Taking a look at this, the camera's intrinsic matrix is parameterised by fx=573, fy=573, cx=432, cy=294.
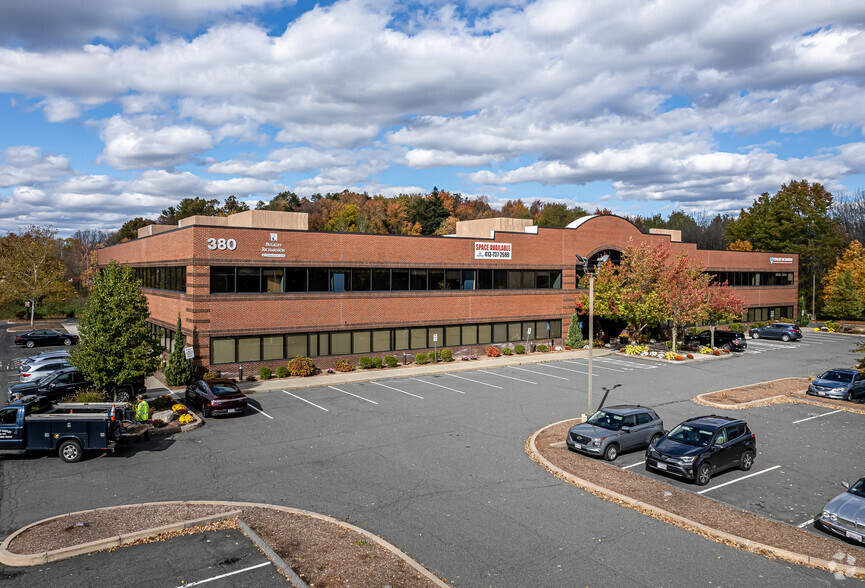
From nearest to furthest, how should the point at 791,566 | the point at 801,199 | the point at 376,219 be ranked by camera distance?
the point at 791,566 < the point at 801,199 < the point at 376,219

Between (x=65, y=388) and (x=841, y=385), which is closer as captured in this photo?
(x=65, y=388)

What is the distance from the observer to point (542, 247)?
47.4 metres

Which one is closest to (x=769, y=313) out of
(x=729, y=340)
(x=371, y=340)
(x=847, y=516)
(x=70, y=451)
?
(x=729, y=340)

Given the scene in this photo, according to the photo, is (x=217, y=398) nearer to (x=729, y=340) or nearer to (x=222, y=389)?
(x=222, y=389)

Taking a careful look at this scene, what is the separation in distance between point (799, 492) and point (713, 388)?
16367mm

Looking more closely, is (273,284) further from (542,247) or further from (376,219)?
(376,219)

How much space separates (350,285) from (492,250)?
486 inches

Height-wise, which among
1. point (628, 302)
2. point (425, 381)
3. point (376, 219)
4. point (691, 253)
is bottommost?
point (425, 381)

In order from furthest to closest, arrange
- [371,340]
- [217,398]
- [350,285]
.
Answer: [371,340] < [350,285] < [217,398]

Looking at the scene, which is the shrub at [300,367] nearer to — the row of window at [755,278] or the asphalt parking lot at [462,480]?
the asphalt parking lot at [462,480]

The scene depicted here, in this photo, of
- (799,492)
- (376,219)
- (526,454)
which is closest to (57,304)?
(376,219)

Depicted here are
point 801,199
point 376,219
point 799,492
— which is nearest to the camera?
point 799,492

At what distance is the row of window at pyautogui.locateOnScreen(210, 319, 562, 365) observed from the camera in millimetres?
34094

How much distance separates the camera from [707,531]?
13.8 meters
